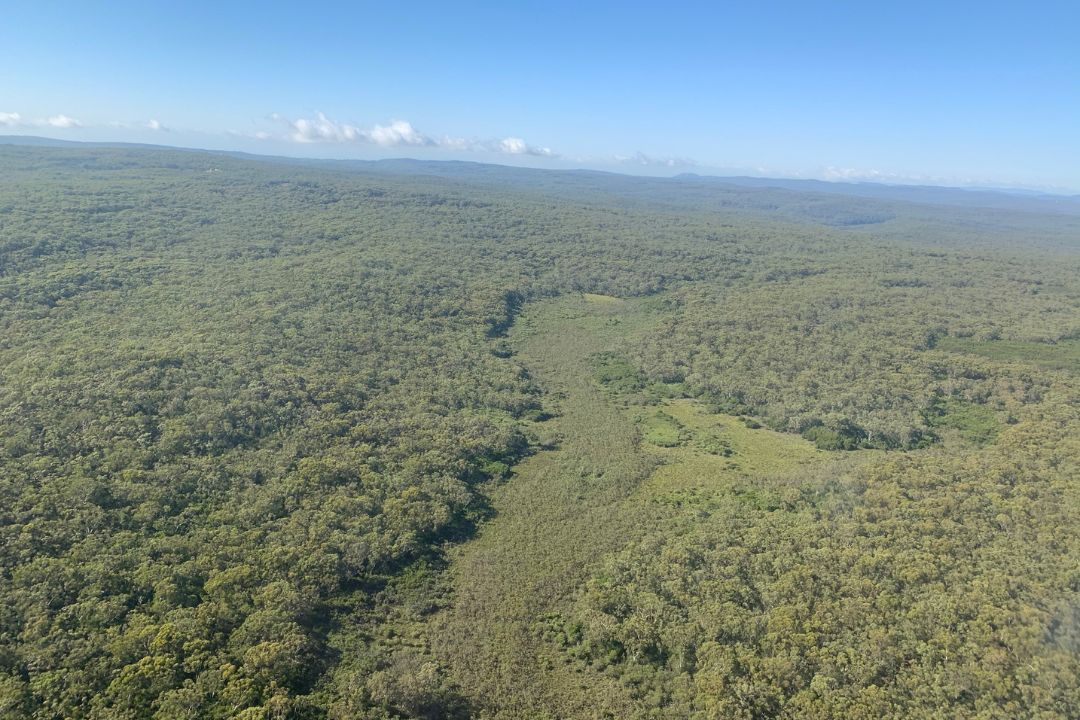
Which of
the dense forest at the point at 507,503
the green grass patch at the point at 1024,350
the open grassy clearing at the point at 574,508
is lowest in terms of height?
the open grassy clearing at the point at 574,508

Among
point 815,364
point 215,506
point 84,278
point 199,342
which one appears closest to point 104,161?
point 84,278

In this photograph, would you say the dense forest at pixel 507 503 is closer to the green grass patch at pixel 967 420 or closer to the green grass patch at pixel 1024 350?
the green grass patch at pixel 967 420

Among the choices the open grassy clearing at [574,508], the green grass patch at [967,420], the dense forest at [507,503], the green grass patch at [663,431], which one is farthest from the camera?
the green grass patch at [663,431]

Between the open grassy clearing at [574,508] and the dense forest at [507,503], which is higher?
the dense forest at [507,503]

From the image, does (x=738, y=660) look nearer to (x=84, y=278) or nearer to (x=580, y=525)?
(x=580, y=525)

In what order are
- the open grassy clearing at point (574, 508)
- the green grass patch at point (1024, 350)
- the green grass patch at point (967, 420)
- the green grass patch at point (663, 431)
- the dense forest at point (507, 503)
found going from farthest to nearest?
1. the green grass patch at point (1024, 350)
2. the green grass patch at point (663, 431)
3. the green grass patch at point (967, 420)
4. the open grassy clearing at point (574, 508)
5. the dense forest at point (507, 503)

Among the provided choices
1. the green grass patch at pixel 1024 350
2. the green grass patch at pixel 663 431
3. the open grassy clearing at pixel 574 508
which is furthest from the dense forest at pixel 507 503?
the green grass patch at pixel 1024 350

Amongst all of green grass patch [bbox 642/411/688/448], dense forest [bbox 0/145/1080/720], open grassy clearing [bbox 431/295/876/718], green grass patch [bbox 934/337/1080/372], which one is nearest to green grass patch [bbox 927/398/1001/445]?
dense forest [bbox 0/145/1080/720]

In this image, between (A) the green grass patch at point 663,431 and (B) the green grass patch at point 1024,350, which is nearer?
(A) the green grass patch at point 663,431

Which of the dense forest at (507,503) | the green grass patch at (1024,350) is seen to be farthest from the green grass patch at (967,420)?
the green grass patch at (1024,350)
